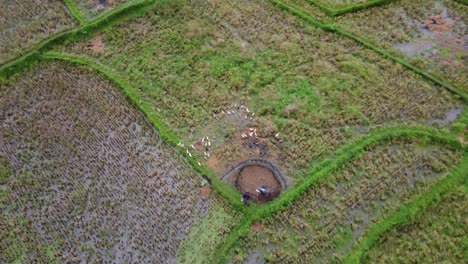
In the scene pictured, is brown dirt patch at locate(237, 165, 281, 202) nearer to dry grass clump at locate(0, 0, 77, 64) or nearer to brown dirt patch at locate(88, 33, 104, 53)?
brown dirt patch at locate(88, 33, 104, 53)

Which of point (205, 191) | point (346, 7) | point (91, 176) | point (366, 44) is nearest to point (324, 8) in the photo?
point (346, 7)

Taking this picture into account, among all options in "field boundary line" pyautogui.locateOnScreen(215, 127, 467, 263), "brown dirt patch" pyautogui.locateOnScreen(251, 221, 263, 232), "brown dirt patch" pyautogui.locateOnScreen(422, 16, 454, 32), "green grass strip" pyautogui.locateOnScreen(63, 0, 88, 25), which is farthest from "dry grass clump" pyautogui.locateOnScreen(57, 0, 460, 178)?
"brown dirt patch" pyautogui.locateOnScreen(422, 16, 454, 32)

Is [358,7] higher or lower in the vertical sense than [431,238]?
Result: higher

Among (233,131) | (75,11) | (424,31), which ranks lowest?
(233,131)

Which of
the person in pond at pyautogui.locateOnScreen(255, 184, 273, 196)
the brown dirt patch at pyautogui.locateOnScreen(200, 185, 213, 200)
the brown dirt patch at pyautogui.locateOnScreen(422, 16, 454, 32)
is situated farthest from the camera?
the brown dirt patch at pyautogui.locateOnScreen(422, 16, 454, 32)

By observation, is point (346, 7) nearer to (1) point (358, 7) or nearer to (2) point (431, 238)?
(1) point (358, 7)

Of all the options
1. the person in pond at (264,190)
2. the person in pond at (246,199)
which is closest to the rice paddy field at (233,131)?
the person in pond at (246,199)

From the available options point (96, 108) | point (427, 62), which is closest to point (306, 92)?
point (427, 62)
